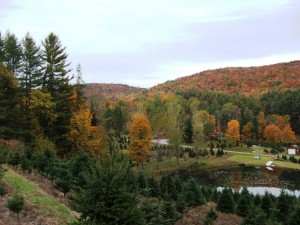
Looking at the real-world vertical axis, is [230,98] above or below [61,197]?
above

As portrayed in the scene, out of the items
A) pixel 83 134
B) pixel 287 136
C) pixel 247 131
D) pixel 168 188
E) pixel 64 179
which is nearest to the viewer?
pixel 64 179

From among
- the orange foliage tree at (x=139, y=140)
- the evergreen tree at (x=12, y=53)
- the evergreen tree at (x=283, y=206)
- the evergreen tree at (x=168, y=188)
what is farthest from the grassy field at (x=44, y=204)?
the orange foliage tree at (x=139, y=140)

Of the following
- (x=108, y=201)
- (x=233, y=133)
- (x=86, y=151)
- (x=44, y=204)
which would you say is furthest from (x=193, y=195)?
(x=233, y=133)

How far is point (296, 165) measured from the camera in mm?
55906

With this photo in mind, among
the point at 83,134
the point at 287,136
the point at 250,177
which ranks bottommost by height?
the point at 250,177

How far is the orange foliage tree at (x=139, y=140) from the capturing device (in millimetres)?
49156

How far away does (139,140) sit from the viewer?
49.4m

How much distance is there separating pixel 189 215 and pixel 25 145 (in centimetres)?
2081

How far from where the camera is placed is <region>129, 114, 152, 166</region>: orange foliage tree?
49.2 metres

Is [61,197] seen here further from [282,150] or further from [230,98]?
[230,98]

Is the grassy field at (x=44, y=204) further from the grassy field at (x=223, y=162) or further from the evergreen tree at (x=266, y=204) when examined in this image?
the grassy field at (x=223, y=162)

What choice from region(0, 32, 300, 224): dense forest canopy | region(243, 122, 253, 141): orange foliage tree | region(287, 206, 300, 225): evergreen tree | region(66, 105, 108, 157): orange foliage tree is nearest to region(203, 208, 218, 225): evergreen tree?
region(0, 32, 300, 224): dense forest canopy

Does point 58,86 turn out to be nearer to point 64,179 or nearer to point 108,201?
point 64,179

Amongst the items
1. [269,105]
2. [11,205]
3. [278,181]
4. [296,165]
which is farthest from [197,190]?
[269,105]
